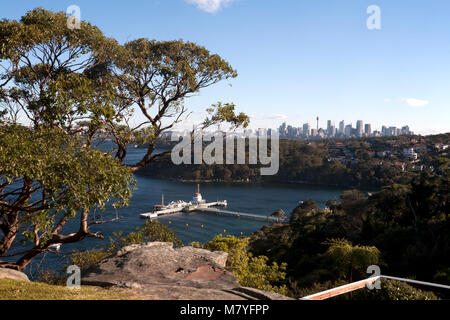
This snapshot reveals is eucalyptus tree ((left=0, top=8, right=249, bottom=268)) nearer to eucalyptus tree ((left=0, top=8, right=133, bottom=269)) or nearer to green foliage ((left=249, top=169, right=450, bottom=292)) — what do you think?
eucalyptus tree ((left=0, top=8, right=133, bottom=269))

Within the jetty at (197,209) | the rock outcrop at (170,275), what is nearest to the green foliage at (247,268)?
the rock outcrop at (170,275)

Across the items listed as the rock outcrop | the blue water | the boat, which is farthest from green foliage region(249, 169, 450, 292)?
the boat

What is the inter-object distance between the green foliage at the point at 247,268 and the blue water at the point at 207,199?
16.8m

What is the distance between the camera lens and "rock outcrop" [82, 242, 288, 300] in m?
5.38

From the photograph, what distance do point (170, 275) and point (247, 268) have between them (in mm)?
4158

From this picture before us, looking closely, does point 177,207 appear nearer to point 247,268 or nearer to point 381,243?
point 381,243

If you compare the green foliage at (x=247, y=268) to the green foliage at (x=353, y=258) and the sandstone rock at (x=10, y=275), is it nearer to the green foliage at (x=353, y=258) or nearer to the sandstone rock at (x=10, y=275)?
the green foliage at (x=353, y=258)

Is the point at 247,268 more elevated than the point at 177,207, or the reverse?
the point at 247,268

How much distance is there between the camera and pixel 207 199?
196ft

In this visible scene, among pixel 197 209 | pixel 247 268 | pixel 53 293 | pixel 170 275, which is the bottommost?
pixel 197 209

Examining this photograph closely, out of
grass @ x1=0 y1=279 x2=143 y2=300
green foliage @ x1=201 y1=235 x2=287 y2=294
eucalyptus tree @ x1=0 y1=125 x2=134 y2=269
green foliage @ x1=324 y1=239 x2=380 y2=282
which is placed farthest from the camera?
green foliage @ x1=324 y1=239 x2=380 y2=282

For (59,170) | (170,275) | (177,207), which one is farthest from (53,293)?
(177,207)

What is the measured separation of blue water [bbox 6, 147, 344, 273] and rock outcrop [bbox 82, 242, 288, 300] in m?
19.5
